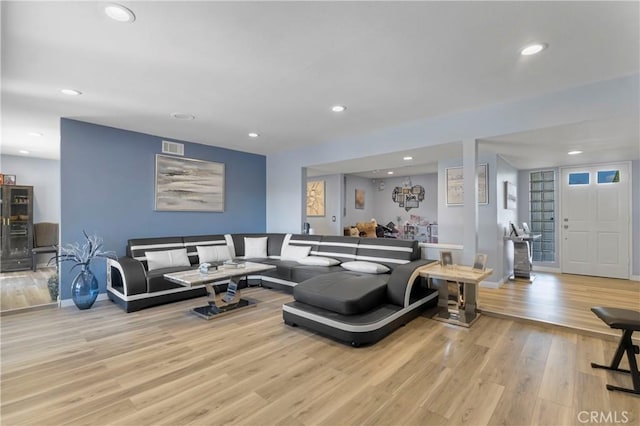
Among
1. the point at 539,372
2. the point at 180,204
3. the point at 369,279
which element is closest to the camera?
the point at 539,372

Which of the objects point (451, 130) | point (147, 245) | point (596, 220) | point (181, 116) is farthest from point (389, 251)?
point (596, 220)

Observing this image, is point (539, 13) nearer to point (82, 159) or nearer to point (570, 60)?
point (570, 60)

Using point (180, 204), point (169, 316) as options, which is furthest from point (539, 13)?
point (180, 204)

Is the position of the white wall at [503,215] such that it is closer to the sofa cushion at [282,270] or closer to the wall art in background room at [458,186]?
the wall art in background room at [458,186]

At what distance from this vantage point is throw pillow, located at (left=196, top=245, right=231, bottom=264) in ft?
16.1

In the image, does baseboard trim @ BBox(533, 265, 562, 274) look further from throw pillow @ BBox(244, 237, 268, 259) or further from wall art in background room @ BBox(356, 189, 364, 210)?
throw pillow @ BBox(244, 237, 268, 259)

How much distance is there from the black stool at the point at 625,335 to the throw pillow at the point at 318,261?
3.05 m

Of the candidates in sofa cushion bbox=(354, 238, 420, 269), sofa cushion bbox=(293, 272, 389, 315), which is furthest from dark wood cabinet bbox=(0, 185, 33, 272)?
sofa cushion bbox=(354, 238, 420, 269)

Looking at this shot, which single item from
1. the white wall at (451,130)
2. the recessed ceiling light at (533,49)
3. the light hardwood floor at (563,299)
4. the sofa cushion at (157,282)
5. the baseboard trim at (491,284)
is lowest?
the light hardwood floor at (563,299)

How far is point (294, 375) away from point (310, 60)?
2628 millimetres

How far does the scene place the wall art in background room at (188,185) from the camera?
16.4 ft

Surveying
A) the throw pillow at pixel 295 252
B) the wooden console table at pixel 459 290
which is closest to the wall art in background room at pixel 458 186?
the wooden console table at pixel 459 290

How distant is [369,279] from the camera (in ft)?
11.4

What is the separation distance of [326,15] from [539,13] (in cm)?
142
